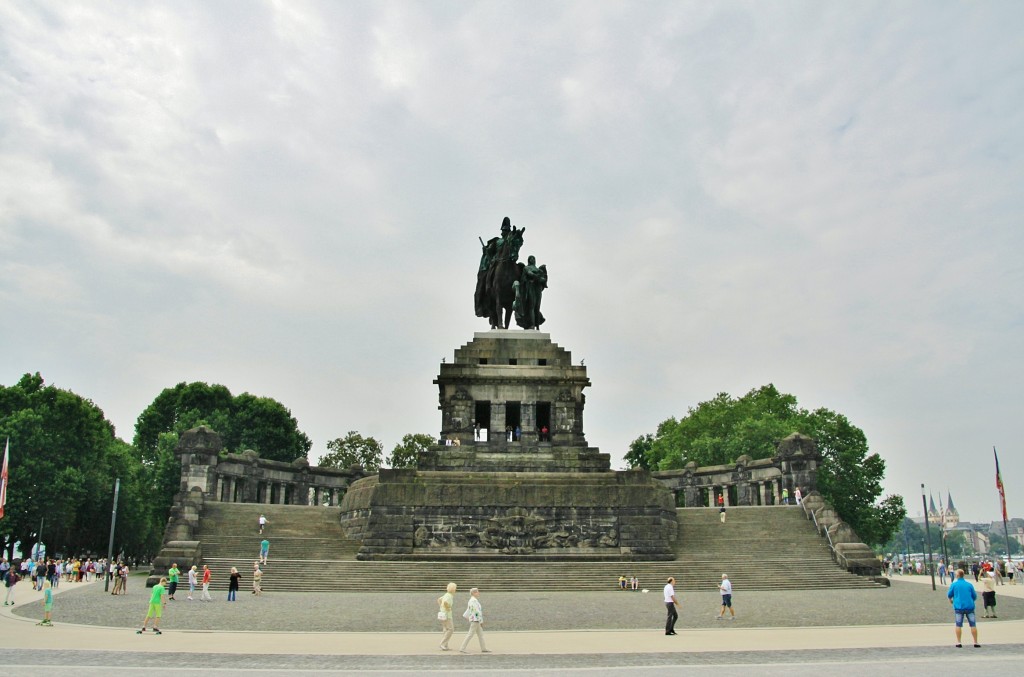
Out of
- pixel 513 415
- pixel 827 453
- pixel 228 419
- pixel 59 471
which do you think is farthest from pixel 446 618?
pixel 228 419

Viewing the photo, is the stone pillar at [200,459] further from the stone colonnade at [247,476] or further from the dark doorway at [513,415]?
the dark doorway at [513,415]

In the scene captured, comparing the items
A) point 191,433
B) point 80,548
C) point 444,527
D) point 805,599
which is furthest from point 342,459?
point 805,599

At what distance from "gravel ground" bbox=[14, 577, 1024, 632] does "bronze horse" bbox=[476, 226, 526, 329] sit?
21459 millimetres

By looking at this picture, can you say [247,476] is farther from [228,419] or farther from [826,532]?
[826,532]

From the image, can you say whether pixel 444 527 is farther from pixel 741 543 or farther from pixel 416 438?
pixel 416 438

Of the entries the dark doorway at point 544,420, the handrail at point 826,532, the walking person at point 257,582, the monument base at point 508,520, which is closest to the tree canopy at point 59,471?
the monument base at point 508,520

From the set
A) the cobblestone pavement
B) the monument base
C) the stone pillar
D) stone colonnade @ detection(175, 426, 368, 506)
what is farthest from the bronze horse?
the cobblestone pavement

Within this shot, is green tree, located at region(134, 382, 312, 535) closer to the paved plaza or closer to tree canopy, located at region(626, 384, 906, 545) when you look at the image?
tree canopy, located at region(626, 384, 906, 545)

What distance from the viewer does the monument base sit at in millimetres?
32094

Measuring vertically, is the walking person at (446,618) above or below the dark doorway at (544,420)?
below

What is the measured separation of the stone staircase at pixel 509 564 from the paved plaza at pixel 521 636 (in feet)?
6.24

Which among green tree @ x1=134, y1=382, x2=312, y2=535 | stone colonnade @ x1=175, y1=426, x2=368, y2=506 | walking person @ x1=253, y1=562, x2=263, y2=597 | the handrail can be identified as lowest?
walking person @ x1=253, y1=562, x2=263, y2=597

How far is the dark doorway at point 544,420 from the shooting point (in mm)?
42438

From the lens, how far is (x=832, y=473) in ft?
186
